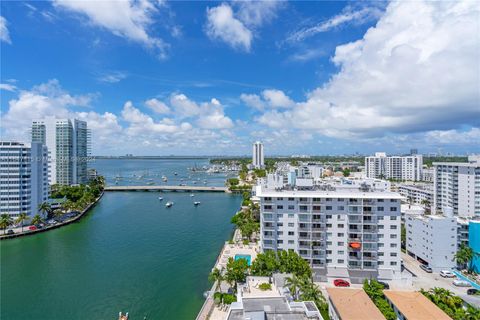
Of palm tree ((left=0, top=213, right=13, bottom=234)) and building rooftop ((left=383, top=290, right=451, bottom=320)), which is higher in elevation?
palm tree ((left=0, top=213, right=13, bottom=234))

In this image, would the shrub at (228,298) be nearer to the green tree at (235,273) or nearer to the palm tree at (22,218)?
the green tree at (235,273)

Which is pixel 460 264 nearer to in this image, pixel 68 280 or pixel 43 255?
pixel 68 280

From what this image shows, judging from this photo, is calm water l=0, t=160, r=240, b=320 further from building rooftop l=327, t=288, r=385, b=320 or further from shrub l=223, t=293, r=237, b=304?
building rooftop l=327, t=288, r=385, b=320

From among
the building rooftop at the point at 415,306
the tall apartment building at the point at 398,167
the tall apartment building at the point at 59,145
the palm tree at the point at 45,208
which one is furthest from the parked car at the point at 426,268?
the tall apartment building at the point at 59,145

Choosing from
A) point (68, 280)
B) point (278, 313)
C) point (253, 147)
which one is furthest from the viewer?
point (253, 147)

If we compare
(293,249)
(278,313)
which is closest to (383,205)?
(293,249)

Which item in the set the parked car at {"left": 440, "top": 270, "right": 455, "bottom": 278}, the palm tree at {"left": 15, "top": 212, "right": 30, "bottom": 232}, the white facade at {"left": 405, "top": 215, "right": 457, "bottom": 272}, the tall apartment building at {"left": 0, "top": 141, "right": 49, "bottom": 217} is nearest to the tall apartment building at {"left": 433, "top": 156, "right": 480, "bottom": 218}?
the white facade at {"left": 405, "top": 215, "right": 457, "bottom": 272}

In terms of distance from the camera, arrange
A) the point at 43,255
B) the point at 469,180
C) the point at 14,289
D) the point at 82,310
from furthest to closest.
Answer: the point at 469,180
the point at 43,255
the point at 14,289
the point at 82,310
